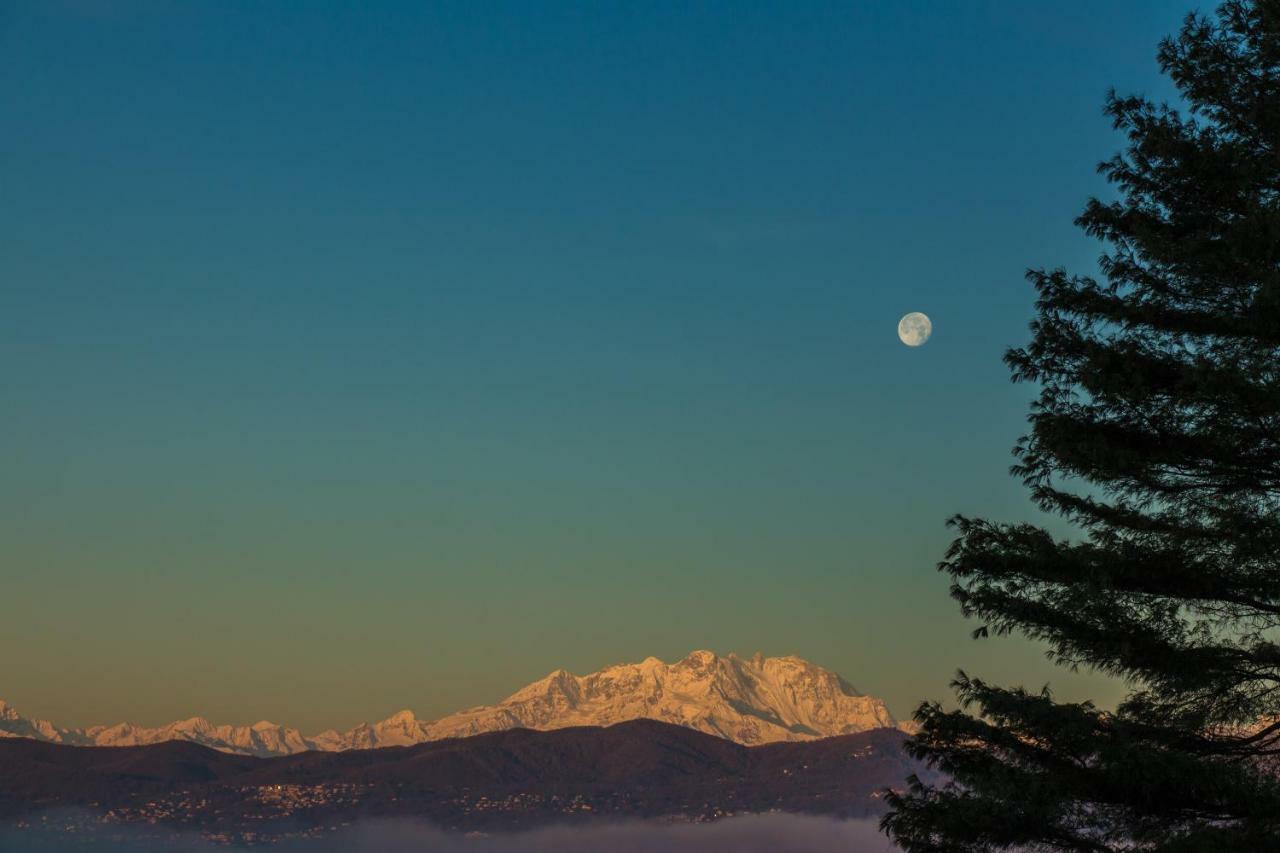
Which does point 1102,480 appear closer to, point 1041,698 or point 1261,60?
point 1041,698

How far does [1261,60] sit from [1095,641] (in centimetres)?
1085

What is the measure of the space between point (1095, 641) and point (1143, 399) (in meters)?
4.20

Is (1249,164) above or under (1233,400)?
above

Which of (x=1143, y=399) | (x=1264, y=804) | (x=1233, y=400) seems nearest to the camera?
(x=1264, y=804)

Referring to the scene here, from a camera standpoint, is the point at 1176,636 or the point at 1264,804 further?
the point at 1176,636

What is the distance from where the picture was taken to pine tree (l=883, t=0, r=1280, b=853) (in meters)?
22.4

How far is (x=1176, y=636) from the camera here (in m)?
23.5

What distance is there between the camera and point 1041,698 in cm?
2342

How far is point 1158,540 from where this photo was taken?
953 inches

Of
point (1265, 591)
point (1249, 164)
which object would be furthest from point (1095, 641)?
point (1249, 164)

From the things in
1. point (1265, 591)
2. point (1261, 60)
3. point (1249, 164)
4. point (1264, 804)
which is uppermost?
point (1261, 60)

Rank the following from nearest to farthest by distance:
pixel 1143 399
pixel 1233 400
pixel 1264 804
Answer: pixel 1264 804 → pixel 1233 400 → pixel 1143 399

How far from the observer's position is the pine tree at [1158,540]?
881 inches

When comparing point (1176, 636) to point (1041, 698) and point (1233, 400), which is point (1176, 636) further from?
point (1233, 400)
